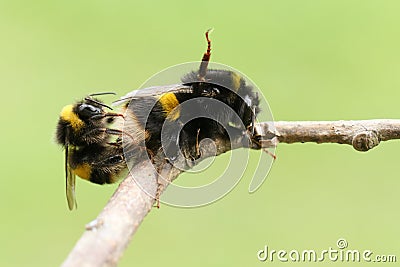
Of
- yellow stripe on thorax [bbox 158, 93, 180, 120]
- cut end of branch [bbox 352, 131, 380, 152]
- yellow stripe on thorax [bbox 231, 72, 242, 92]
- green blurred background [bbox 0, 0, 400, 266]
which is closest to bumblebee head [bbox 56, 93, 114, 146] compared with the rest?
yellow stripe on thorax [bbox 158, 93, 180, 120]

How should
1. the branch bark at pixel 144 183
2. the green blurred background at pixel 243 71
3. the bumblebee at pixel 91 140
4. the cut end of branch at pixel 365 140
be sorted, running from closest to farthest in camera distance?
the branch bark at pixel 144 183 → the cut end of branch at pixel 365 140 → the bumblebee at pixel 91 140 → the green blurred background at pixel 243 71

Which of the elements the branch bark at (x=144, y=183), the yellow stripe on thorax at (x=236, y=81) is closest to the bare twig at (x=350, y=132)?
the branch bark at (x=144, y=183)

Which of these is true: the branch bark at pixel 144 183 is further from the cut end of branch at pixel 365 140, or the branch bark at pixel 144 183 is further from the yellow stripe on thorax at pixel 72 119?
the yellow stripe on thorax at pixel 72 119

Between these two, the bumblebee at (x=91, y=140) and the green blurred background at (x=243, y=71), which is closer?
the bumblebee at (x=91, y=140)

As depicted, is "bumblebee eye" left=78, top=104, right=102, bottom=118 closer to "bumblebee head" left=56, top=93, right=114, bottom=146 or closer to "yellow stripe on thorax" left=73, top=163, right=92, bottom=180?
"bumblebee head" left=56, top=93, right=114, bottom=146

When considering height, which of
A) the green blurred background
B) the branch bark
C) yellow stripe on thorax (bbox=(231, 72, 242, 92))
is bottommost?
the branch bark
